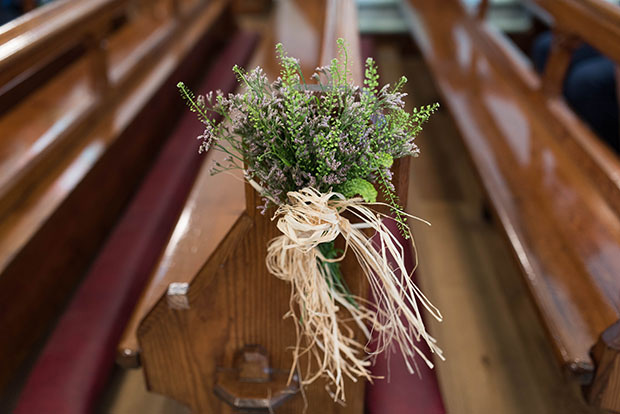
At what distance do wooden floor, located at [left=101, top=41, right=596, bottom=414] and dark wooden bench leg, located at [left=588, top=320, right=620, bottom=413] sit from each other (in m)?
0.29

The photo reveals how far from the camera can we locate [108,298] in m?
1.66

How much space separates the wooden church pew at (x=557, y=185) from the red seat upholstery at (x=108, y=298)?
1.17 meters

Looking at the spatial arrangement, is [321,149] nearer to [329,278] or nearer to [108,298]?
[329,278]

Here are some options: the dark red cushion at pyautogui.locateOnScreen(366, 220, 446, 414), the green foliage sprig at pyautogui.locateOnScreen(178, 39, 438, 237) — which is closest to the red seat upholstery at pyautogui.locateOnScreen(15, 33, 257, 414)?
the dark red cushion at pyautogui.locateOnScreen(366, 220, 446, 414)

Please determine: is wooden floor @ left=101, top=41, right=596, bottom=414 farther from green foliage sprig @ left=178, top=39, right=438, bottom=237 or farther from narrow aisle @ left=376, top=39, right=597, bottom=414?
green foliage sprig @ left=178, top=39, right=438, bottom=237

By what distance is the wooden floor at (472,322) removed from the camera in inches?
66.3

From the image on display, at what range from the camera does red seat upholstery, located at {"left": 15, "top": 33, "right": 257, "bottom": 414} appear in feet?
4.68

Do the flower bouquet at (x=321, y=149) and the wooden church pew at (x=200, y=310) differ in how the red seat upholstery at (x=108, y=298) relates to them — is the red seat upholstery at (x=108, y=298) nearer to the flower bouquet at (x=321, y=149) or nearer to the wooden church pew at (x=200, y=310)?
the wooden church pew at (x=200, y=310)

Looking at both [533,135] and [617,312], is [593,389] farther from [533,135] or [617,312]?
[533,135]

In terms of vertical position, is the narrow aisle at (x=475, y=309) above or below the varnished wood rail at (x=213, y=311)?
above

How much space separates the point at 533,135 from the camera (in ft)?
7.32

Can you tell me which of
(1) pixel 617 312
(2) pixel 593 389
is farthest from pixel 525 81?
(2) pixel 593 389

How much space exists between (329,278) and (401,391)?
0.42 metres

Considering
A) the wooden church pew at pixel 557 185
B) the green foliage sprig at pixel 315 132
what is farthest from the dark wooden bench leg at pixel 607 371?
the green foliage sprig at pixel 315 132
